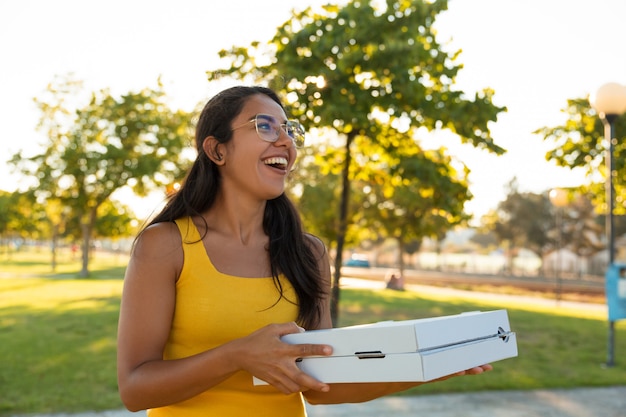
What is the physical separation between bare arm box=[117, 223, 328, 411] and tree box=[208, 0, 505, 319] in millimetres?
5515

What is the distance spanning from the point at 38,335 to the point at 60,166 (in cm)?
2247

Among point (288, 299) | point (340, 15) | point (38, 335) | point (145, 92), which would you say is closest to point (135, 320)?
point (288, 299)

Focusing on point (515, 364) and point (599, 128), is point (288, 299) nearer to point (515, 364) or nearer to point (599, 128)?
point (515, 364)

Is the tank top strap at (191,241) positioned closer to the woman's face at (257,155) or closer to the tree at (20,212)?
the woman's face at (257,155)

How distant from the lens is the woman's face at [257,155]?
1.86 m

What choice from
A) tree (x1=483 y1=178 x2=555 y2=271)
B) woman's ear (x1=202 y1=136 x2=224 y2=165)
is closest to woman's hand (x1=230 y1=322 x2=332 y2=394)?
woman's ear (x1=202 y1=136 x2=224 y2=165)

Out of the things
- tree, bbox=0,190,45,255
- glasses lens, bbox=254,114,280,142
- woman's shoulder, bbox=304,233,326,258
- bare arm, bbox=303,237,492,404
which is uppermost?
tree, bbox=0,190,45,255

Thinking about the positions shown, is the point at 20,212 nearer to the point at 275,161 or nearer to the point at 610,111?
the point at 610,111

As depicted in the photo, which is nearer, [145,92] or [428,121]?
[428,121]

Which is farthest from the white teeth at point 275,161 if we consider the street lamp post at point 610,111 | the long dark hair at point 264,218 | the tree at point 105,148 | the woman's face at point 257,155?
the tree at point 105,148

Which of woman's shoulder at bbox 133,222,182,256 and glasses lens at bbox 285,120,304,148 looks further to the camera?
glasses lens at bbox 285,120,304,148

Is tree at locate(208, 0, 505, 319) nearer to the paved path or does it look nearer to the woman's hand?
the paved path

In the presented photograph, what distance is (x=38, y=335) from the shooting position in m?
10.9

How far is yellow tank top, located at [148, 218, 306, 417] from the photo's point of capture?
1.69 metres
